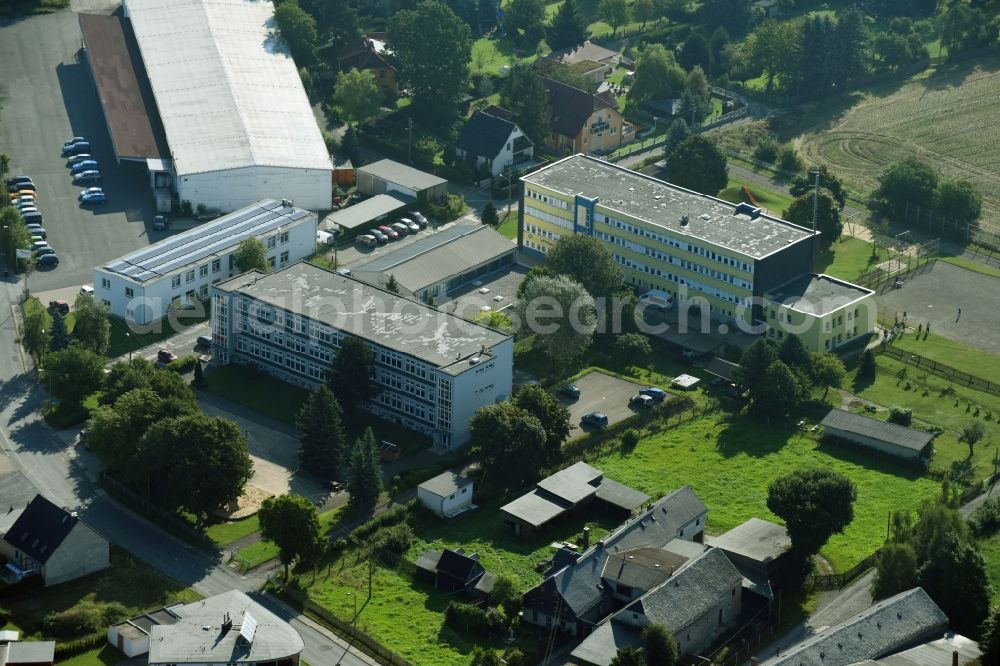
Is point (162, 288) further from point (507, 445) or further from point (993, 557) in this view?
point (993, 557)

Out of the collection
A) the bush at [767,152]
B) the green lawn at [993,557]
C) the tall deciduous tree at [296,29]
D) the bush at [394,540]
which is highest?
the tall deciduous tree at [296,29]

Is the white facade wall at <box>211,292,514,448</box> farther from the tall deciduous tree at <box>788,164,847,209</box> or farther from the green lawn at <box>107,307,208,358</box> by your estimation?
the tall deciduous tree at <box>788,164,847,209</box>

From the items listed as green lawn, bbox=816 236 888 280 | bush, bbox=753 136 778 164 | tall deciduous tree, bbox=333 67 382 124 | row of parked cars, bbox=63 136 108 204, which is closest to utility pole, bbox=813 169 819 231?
green lawn, bbox=816 236 888 280

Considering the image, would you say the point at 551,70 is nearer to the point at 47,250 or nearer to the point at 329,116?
the point at 329,116

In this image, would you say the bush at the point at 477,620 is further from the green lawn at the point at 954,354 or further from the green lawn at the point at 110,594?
the green lawn at the point at 954,354

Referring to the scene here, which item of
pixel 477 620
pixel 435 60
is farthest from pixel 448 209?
pixel 477 620

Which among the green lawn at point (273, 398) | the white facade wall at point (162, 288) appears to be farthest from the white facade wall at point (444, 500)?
the white facade wall at point (162, 288)
